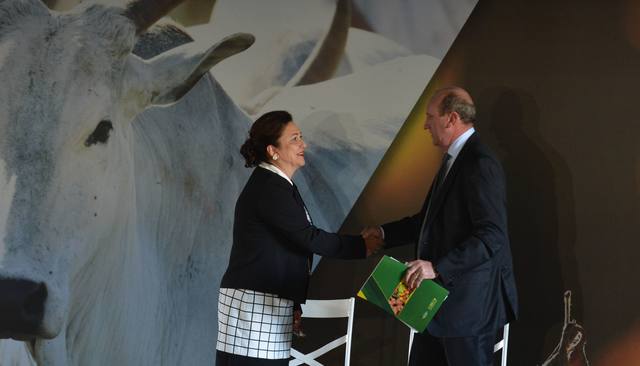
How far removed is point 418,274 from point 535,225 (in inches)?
32.2

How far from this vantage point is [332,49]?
305 centimetres

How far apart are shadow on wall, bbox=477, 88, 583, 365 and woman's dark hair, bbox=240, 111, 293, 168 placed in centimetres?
96

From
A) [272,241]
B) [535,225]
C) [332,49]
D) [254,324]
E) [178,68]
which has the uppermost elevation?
[332,49]

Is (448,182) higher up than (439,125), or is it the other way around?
(439,125)

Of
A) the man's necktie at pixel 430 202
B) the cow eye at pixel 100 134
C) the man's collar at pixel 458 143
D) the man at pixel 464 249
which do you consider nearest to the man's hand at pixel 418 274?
the man at pixel 464 249

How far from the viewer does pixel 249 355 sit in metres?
2.13

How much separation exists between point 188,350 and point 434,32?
1.73 m

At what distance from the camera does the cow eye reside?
295cm

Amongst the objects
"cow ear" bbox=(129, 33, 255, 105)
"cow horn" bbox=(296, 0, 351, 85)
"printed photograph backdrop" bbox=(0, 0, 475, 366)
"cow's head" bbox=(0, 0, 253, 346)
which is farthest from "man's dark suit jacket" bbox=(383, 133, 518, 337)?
"cow's head" bbox=(0, 0, 253, 346)

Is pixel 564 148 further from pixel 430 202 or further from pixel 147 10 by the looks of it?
pixel 147 10

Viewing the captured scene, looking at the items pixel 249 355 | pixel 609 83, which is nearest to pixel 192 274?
pixel 249 355

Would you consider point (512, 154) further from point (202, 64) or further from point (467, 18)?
point (202, 64)

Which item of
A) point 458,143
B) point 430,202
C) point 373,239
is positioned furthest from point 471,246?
point 373,239

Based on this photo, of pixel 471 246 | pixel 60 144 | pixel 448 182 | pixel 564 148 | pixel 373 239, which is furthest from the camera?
pixel 60 144
